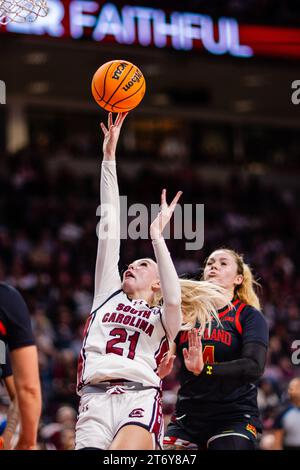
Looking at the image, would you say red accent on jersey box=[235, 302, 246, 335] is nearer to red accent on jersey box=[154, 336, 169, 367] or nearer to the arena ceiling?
red accent on jersey box=[154, 336, 169, 367]

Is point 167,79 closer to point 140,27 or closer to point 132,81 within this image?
point 140,27

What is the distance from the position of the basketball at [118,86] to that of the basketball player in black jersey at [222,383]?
157 centimetres

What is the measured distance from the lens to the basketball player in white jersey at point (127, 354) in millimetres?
5316

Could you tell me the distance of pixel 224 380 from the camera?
5.87 meters

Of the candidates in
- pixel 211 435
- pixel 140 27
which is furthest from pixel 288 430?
pixel 140 27

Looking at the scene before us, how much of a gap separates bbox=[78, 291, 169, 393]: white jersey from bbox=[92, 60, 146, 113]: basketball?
144 cm

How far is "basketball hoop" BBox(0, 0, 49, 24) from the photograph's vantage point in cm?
649

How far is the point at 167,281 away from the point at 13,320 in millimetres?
1050

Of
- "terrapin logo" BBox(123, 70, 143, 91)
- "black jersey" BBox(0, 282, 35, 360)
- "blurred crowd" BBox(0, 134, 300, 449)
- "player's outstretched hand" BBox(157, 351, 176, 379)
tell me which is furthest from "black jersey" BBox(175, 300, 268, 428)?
"blurred crowd" BBox(0, 134, 300, 449)

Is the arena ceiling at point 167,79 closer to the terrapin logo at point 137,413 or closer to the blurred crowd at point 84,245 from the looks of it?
the blurred crowd at point 84,245

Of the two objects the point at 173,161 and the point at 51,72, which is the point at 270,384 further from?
the point at 173,161
